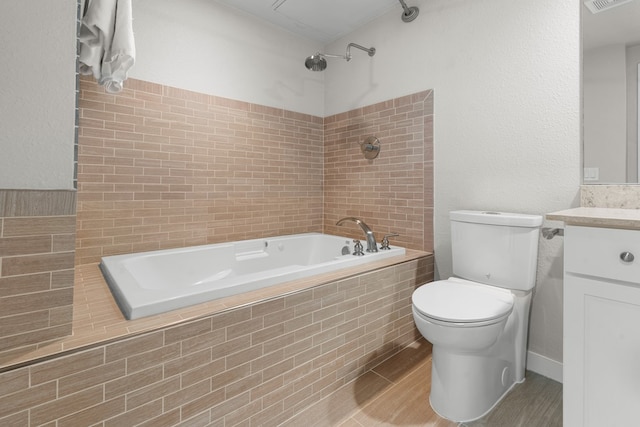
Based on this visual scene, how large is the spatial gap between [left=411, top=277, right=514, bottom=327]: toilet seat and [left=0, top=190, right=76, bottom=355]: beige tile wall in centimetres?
133

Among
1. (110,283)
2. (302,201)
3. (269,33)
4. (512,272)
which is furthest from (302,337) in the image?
(269,33)

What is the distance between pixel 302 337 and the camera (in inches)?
54.4

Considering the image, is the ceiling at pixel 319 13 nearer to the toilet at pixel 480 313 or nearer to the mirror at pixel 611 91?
the mirror at pixel 611 91

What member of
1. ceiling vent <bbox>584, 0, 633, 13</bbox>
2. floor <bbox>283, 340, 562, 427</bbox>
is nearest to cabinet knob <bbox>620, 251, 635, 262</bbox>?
floor <bbox>283, 340, 562, 427</bbox>

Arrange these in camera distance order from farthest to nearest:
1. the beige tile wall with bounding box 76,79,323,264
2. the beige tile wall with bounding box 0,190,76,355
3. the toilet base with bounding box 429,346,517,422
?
1. the beige tile wall with bounding box 76,79,323,264
2. the toilet base with bounding box 429,346,517,422
3. the beige tile wall with bounding box 0,190,76,355

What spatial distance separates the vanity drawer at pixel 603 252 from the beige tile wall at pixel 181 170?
2.07m

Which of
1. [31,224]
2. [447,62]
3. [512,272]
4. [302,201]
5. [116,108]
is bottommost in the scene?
[512,272]

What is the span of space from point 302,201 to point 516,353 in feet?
6.43

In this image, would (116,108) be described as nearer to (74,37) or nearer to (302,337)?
(74,37)

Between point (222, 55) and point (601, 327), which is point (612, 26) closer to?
point (601, 327)

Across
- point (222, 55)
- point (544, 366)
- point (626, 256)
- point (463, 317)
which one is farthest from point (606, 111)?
point (222, 55)

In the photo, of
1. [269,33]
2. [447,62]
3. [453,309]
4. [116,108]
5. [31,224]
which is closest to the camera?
[31,224]

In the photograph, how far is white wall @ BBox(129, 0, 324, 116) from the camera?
1.99 metres

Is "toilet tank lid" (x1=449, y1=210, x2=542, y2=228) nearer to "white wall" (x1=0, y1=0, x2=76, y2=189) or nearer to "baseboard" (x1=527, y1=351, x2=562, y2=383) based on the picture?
"baseboard" (x1=527, y1=351, x2=562, y2=383)
